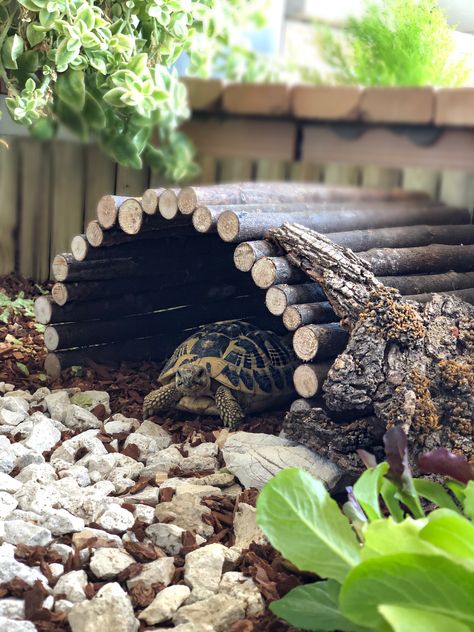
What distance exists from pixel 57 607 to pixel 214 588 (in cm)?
23

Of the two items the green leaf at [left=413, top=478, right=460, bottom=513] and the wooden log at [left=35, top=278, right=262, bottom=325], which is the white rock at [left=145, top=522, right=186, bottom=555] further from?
the wooden log at [left=35, top=278, right=262, bottom=325]

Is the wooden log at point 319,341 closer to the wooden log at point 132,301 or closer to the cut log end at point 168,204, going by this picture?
the cut log end at point 168,204

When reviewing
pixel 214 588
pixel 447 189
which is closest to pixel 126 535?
pixel 214 588

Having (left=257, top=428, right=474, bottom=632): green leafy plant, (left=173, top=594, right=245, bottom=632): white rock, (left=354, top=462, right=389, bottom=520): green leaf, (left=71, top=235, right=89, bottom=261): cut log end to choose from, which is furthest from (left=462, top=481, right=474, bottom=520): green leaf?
(left=71, top=235, right=89, bottom=261): cut log end

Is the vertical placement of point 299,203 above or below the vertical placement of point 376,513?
above

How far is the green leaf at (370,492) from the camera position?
1144 millimetres

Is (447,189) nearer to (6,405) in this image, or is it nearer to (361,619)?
(361,619)

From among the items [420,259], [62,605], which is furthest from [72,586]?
[420,259]

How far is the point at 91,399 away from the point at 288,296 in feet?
2.02

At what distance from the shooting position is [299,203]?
190 cm

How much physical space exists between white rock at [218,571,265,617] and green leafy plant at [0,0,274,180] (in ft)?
2.53

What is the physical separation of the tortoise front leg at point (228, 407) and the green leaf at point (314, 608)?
92cm

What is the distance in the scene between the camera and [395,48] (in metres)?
1.30

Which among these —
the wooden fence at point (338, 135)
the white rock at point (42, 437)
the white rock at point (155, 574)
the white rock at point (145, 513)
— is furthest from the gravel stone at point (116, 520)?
the wooden fence at point (338, 135)
